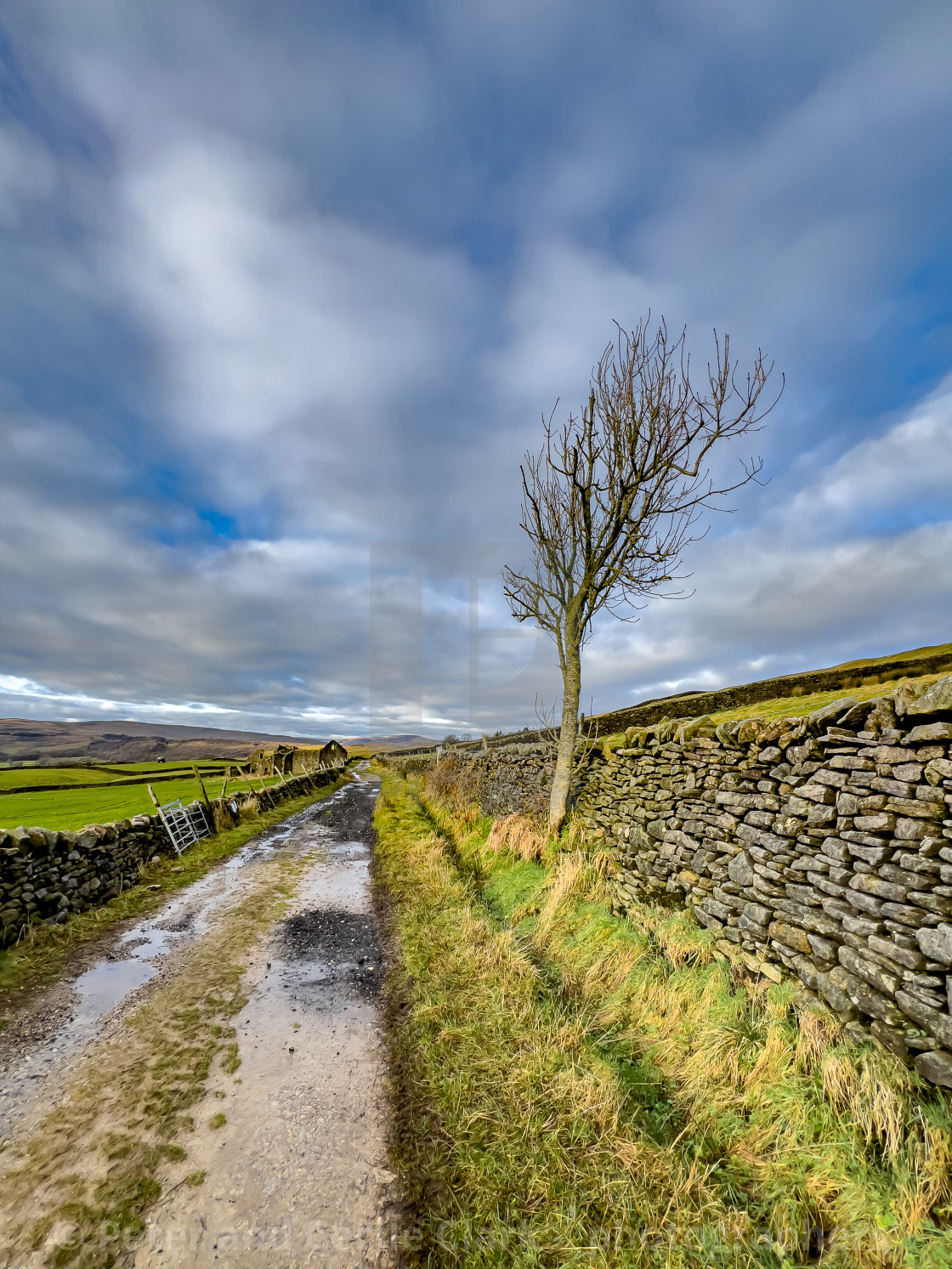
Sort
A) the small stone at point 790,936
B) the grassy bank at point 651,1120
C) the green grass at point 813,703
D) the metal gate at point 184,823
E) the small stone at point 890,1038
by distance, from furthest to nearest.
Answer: the metal gate at point 184,823
the green grass at point 813,703
the small stone at point 790,936
the small stone at point 890,1038
the grassy bank at point 651,1120

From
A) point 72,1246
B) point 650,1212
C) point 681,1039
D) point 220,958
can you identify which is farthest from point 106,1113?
point 681,1039

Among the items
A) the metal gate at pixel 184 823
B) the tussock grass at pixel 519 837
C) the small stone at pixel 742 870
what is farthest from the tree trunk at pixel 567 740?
the metal gate at pixel 184 823

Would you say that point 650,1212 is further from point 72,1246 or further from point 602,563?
point 602,563

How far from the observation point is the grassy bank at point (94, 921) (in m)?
7.22

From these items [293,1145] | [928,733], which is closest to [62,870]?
[293,1145]

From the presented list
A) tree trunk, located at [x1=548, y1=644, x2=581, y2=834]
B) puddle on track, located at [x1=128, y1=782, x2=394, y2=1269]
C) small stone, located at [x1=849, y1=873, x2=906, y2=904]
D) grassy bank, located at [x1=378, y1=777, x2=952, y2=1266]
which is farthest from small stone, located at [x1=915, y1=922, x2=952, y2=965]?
tree trunk, located at [x1=548, y1=644, x2=581, y2=834]

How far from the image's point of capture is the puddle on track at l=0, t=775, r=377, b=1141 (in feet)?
16.2

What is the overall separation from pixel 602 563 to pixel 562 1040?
875cm

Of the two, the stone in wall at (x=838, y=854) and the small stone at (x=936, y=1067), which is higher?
the stone in wall at (x=838, y=854)

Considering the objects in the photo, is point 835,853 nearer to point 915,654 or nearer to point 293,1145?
point 293,1145

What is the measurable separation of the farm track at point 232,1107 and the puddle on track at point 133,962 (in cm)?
3

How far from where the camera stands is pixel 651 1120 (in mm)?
4359

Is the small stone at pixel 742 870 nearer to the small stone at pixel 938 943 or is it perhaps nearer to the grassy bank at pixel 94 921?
the small stone at pixel 938 943

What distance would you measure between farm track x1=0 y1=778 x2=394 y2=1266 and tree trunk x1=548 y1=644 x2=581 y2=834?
4.69m
